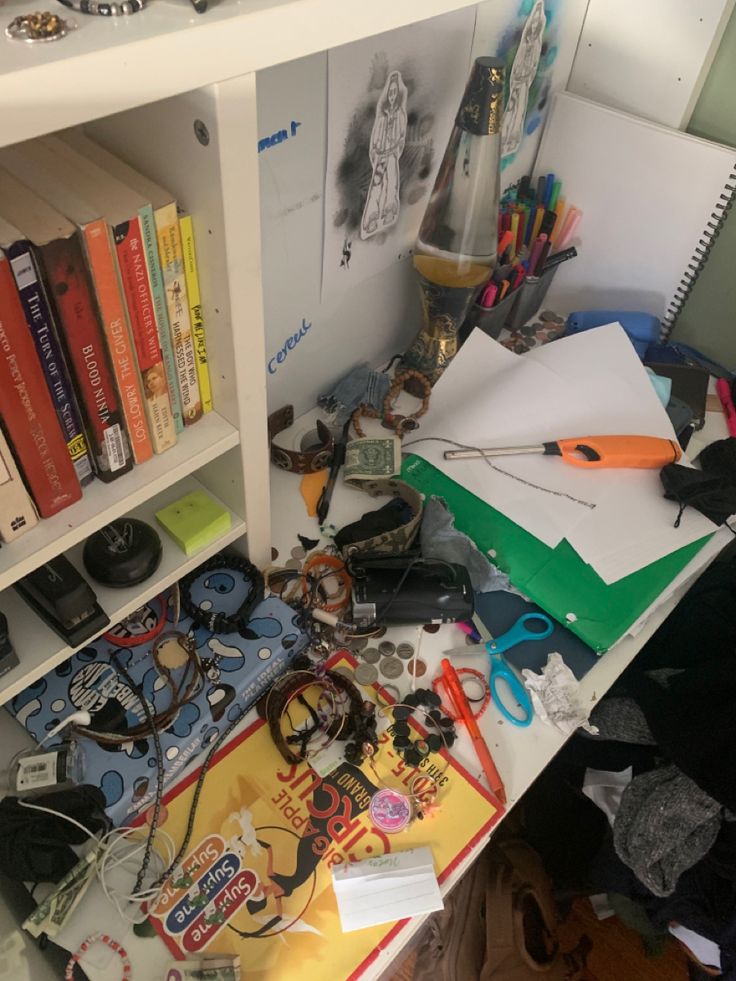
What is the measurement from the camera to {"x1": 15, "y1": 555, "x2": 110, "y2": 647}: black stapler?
63 cm

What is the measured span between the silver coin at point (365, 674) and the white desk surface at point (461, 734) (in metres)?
0.03

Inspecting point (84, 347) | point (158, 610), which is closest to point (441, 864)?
point (158, 610)

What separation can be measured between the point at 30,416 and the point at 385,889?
49cm

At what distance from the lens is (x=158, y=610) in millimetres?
767

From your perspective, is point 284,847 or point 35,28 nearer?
point 35,28

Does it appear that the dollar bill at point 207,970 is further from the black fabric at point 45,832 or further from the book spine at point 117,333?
the book spine at point 117,333

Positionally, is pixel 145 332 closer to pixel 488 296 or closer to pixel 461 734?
pixel 461 734

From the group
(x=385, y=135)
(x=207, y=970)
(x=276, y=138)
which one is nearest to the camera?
(x=207, y=970)

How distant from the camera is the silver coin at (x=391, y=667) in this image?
78 cm

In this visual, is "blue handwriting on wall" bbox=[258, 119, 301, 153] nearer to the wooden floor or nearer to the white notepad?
the white notepad

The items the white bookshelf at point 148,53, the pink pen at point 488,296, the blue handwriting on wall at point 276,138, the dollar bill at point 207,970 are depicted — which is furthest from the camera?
the pink pen at point 488,296

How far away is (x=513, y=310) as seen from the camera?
3.82 feet

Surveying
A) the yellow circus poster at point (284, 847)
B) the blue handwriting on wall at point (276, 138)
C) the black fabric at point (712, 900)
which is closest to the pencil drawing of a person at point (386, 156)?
the blue handwriting on wall at point (276, 138)

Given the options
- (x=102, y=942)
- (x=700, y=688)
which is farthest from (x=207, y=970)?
(x=700, y=688)
